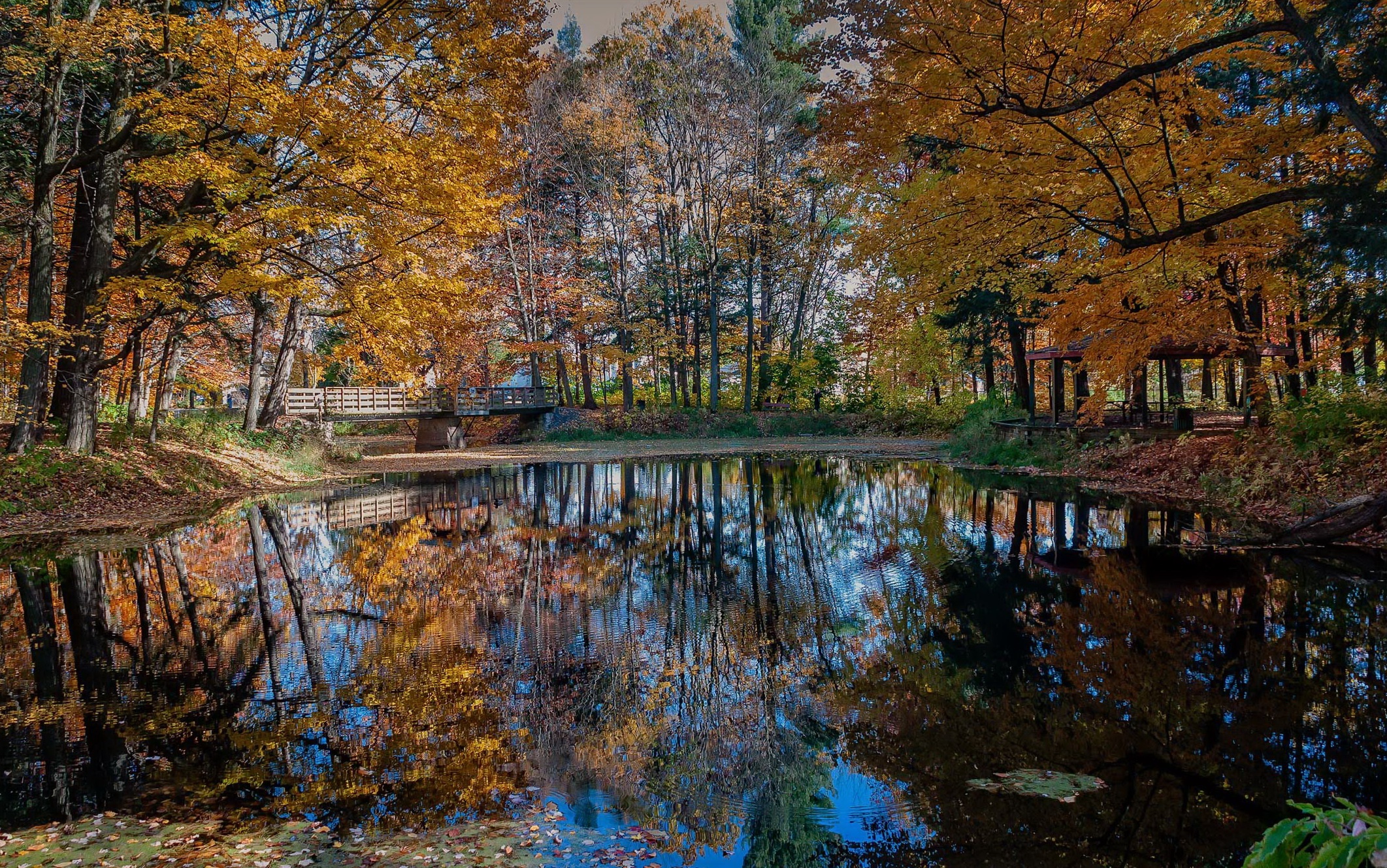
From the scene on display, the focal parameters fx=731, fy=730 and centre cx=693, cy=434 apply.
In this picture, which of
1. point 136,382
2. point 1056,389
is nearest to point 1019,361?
point 1056,389

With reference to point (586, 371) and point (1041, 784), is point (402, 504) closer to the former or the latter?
point (1041, 784)

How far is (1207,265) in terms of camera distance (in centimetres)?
1268

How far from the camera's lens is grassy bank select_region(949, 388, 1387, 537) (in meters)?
9.66

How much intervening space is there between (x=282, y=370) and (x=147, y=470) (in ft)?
24.3

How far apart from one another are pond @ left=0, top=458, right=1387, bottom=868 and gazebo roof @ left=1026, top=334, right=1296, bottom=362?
24.1ft

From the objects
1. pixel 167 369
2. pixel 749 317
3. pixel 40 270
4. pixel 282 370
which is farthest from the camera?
pixel 749 317

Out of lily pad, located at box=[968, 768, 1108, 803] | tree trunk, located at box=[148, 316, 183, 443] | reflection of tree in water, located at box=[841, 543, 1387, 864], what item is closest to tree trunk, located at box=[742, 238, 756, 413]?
tree trunk, located at box=[148, 316, 183, 443]

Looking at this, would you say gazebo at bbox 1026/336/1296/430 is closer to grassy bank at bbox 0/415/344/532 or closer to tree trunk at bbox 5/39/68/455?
grassy bank at bbox 0/415/344/532

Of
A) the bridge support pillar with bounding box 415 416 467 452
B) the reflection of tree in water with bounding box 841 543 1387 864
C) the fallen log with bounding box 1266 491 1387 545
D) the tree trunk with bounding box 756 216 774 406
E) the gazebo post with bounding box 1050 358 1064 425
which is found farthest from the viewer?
the tree trunk with bounding box 756 216 774 406

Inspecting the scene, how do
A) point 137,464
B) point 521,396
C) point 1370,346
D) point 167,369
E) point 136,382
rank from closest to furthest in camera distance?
1. point 1370,346
2. point 137,464
3. point 136,382
4. point 167,369
5. point 521,396

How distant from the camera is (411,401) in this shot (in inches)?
1157

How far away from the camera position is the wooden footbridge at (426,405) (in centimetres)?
2548

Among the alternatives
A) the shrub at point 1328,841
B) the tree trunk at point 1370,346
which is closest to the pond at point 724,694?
the shrub at point 1328,841

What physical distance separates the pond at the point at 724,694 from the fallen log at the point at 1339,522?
69 centimetres
